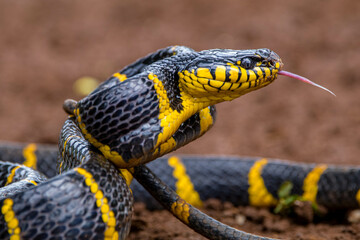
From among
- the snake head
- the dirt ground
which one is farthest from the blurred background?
the snake head

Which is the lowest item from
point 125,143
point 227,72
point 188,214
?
point 188,214

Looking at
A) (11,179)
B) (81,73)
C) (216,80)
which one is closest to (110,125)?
(216,80)

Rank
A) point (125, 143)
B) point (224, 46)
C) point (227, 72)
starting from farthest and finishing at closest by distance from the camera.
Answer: point (224, 46) < point (227, 72) < point (125, 143)

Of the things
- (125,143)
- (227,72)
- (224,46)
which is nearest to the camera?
(125,143)

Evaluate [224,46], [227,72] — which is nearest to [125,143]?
[227,72]

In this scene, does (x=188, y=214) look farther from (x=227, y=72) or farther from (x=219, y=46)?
(x=219, y=46)

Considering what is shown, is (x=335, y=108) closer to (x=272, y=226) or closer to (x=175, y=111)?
(x=272, y=226)
